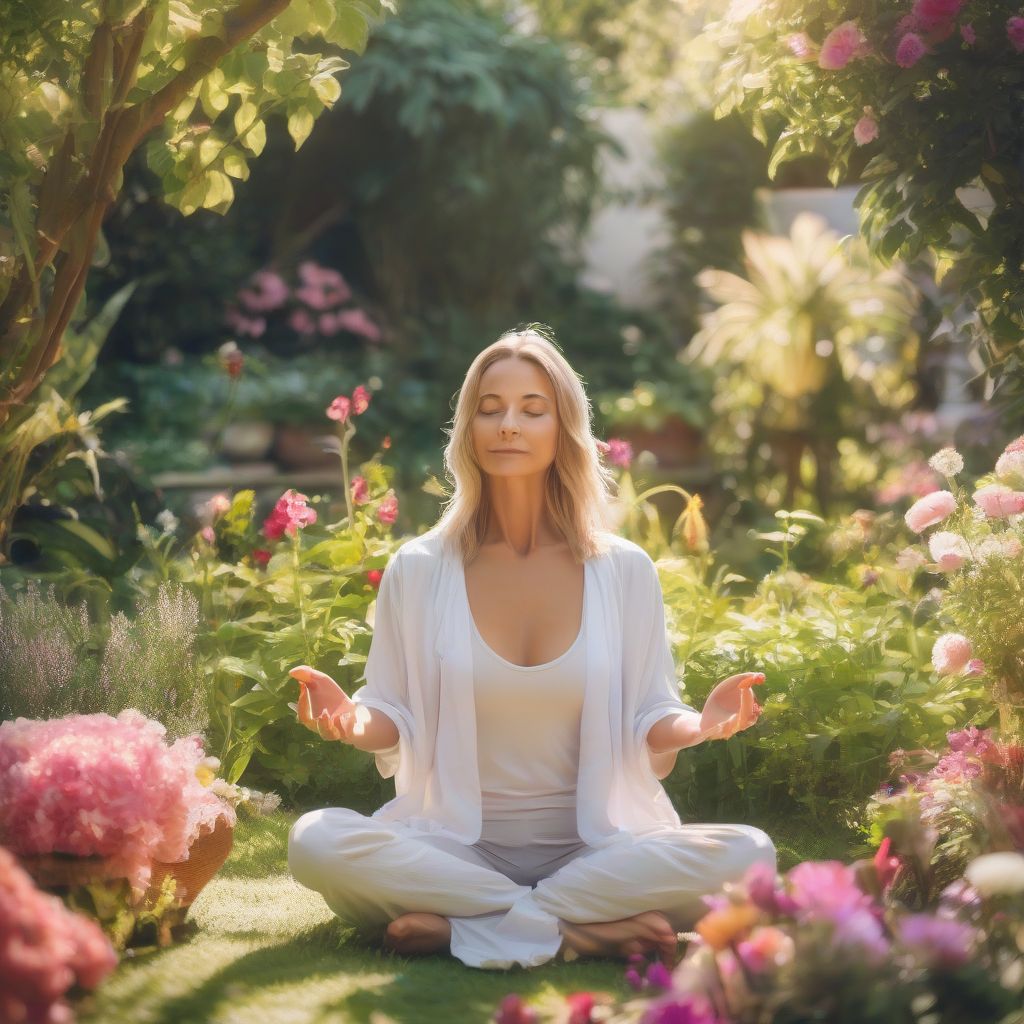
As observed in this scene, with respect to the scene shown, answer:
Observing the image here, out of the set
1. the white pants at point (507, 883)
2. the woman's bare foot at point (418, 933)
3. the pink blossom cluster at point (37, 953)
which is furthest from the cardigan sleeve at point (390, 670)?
the pink blossom cluster at point (37, 953)

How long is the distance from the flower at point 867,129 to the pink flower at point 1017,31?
393 millimetres

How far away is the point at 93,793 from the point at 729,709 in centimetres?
124

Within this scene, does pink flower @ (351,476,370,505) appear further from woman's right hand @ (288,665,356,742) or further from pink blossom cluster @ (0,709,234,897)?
pink blossom cluster @ (0,709,234,897)

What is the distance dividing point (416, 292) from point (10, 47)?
288 inches

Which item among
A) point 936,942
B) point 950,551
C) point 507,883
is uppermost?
point 950,551

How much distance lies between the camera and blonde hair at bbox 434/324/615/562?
3230 mm

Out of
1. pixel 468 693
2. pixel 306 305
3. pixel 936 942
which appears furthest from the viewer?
pixel 306 305

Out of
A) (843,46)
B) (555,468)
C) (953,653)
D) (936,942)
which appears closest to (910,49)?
(843,46)

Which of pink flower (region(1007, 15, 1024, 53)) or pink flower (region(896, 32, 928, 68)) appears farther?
pink flower (region(896, 32, 928, 68))

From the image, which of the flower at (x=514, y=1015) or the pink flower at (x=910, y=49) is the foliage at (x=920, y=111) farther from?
the flower at (x=514, y=1015)

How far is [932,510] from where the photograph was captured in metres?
3.70

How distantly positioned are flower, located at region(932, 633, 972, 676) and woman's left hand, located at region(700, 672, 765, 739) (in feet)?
2.45

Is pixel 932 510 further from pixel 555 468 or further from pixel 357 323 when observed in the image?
pixel 357 323

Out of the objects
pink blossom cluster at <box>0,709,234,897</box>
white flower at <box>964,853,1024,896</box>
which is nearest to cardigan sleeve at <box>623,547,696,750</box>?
pink blossom cluster at <box>0,709,234,897</box>
